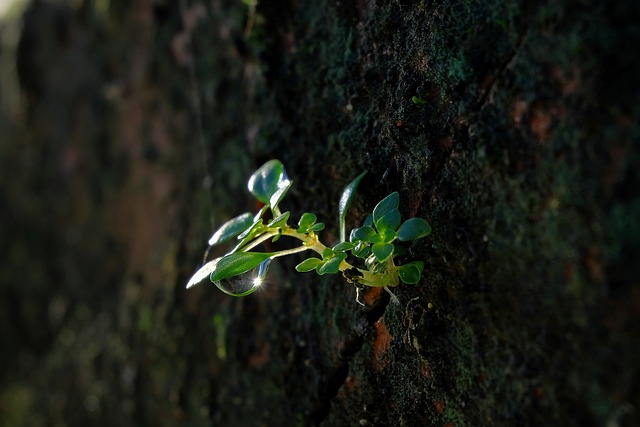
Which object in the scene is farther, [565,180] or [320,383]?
[320,383]

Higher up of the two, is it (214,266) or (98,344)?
(214,266)

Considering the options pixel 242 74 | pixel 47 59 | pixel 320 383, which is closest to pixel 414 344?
pixel 320 383

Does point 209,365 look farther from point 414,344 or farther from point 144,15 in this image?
point 144,15

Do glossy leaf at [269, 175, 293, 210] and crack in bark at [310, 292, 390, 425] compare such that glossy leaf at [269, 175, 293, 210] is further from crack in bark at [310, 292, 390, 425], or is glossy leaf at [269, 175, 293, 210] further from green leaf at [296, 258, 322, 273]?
crack in bark at [310, 292, 390, 425]

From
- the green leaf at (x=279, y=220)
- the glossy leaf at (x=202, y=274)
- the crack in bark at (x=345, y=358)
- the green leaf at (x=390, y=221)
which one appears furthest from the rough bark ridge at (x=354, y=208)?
the glossy leaf at (x=202, y=274)

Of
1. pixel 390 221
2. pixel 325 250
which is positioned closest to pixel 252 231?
pixel 325 250

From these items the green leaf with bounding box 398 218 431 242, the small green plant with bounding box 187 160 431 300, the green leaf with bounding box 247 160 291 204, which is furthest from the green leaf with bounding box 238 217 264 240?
the green leaf with bounding box 398 218 431 242
